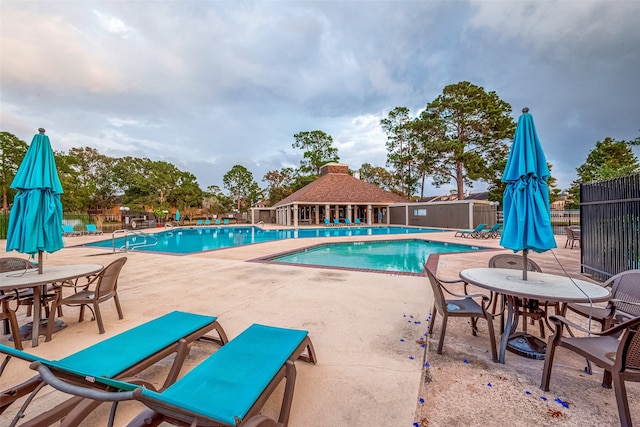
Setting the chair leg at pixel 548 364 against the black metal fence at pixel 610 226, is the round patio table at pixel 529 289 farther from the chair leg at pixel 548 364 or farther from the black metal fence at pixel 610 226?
the black metal fence at pixel 610 226

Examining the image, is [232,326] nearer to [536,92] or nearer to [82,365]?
[82,365]

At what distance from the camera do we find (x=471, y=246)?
501 inches

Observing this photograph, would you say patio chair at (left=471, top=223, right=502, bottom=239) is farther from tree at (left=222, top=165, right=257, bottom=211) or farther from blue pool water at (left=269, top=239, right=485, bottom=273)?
tree at (left=222, top=165, right=257, bottom=211)

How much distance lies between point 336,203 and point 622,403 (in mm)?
27263

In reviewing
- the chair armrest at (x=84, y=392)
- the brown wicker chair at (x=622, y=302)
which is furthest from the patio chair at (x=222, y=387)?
the brown wicker chair at (x=622, y=302)

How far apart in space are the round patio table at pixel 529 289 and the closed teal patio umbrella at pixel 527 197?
10.1 inches

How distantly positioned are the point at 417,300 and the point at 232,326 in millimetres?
2928

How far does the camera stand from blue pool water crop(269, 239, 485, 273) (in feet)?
30.8

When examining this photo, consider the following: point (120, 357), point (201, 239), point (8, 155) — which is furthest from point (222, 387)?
point (8, 155)

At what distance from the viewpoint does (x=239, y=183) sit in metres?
49.0

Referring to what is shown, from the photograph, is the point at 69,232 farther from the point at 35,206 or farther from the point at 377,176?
the point at 377,176

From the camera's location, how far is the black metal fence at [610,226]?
492 cm

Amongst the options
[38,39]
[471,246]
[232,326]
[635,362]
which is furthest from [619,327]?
[38,39]

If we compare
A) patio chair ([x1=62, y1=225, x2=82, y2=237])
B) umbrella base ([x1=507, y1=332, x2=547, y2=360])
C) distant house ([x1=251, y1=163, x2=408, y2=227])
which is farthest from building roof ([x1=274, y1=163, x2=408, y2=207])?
umbrella base ([x1=507, y1=332, x2=547, y2=360])
